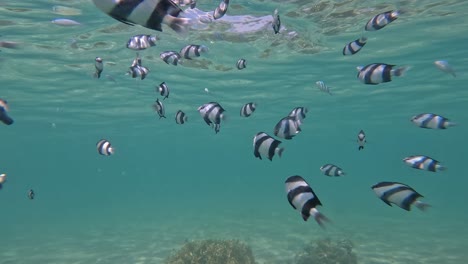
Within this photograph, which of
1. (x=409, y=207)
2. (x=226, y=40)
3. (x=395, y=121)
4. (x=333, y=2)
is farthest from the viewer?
(x=395, y=121)

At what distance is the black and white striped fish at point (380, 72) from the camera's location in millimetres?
5664

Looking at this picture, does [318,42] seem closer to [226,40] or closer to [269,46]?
[269,46]

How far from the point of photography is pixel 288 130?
5.88 meters

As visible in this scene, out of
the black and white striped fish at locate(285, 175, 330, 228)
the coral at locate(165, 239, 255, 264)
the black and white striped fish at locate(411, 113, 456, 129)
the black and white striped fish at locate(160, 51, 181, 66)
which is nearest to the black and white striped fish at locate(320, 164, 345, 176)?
the black and white striped fish at locate(411, 113, 456, 129)

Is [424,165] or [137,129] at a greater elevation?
[137,129]

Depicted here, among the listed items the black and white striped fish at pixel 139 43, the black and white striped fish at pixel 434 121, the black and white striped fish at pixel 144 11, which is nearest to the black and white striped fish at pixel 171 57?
the black and white striped fish at pixel 139 43

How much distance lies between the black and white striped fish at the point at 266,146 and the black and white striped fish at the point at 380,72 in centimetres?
222

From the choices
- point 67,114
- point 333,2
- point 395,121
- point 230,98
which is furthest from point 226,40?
point 395,121

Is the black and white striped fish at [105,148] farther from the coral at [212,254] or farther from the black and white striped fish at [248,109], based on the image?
the coral at [212,254]

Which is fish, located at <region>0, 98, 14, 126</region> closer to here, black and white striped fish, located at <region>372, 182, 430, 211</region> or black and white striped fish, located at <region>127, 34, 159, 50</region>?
black and white striped fish, located at <region>127, 34, 159, 50</region>

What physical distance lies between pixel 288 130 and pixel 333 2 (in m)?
12.5

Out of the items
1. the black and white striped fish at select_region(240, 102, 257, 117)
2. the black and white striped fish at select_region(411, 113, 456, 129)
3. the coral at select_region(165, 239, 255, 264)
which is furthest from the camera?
the coral at select_region(165, 239, 255, 264)

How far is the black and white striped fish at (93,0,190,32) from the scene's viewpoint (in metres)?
1.96

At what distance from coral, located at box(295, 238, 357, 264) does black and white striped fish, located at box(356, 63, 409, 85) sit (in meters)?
10.3
